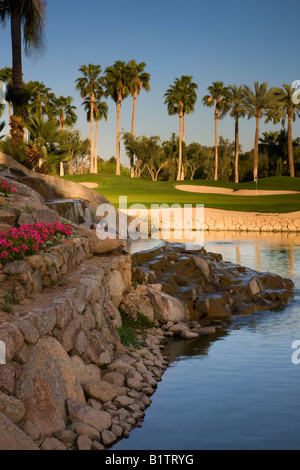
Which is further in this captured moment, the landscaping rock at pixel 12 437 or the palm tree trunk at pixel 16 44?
the palm tree trunk at pixel 16 44

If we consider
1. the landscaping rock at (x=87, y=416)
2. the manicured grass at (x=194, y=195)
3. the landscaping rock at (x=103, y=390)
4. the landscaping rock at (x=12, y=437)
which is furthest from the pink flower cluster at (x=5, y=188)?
the manicured grass at (x=194, y=195)

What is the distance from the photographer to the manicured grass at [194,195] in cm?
3856

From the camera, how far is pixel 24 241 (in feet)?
26.6

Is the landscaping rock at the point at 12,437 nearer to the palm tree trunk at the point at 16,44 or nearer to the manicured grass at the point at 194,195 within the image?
the palm tree trunk at the point at 16,44

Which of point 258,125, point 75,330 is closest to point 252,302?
point 75,330

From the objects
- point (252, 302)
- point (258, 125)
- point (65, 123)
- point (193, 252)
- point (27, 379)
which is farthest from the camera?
point (65, 123)

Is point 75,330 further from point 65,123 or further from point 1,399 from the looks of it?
point 65,123

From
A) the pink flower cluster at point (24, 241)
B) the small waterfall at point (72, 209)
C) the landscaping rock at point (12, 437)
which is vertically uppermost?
the small waterfall at point (72, 209)

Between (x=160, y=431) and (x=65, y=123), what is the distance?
74.8 metres

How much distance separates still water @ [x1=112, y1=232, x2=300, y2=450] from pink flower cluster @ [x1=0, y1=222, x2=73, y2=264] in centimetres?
271

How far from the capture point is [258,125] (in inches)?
2596

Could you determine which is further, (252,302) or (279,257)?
(279,257)

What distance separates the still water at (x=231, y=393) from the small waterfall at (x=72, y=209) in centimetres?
730

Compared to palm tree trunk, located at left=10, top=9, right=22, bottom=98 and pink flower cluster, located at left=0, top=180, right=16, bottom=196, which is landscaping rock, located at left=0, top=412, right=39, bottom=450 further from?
palm tree trunk, located at left=10, top=9, right=22, bottom=98
